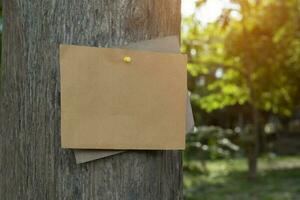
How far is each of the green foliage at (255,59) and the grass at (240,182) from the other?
1.35 metres

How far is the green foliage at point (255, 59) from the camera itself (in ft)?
31.9

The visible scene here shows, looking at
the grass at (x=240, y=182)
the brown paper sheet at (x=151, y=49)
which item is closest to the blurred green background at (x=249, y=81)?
the grass at (x=240, y=182)

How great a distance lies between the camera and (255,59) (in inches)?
383

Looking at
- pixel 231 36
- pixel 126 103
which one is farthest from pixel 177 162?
pixel 231 36

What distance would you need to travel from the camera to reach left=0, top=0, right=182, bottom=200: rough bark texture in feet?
4.03

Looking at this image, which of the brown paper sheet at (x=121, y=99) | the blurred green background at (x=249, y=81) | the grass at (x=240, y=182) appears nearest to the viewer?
the brown paper sheet at (x=121, y=99)

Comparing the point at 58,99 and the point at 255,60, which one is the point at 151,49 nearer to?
the point at 58,99

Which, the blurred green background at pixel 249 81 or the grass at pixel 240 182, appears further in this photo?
the blurred green background at pixel 249 81

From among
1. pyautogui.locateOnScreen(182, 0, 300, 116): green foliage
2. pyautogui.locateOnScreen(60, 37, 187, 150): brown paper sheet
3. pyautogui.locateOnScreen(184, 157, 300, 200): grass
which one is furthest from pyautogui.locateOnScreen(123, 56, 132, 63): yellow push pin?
pyautogui.locateOnScreen(182, 0, 300, 116): green foliage

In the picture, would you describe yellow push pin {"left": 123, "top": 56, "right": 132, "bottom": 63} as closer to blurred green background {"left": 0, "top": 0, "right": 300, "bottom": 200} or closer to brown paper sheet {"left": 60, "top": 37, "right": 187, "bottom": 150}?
brown paper sheet {"left": 60, "top": 37, "right": 187, "bottom": 150}

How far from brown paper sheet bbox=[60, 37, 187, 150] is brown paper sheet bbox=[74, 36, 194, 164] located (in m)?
0.02

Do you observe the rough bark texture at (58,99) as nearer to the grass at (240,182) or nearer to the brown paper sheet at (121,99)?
the brown paper sheet at (121,99)

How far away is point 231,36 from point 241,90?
4.15 feet

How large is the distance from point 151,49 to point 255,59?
8.67m
